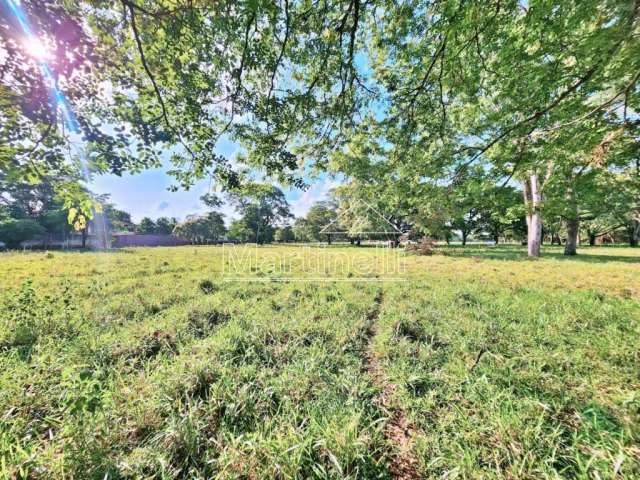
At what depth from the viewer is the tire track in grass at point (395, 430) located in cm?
168

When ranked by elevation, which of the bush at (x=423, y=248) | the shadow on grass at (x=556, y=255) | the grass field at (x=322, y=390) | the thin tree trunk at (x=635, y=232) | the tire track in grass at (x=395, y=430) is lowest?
the tire track in grass at (x=395, y=430)

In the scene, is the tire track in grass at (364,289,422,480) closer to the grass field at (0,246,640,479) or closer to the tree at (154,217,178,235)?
the grass field at (0,246,640,479)

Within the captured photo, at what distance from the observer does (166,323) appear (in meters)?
3.93

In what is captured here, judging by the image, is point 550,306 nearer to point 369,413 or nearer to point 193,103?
point 369,413

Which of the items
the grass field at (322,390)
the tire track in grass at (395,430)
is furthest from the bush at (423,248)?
the tire track in grass at (395,430)

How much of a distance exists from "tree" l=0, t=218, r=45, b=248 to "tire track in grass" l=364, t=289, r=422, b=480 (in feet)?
141

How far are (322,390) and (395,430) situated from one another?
0.75m

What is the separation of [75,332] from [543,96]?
8546mm

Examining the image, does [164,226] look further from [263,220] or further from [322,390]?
[322,390]

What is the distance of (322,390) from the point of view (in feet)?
7.75

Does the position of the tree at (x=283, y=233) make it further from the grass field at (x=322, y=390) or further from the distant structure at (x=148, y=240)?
the grass field at (x=322, y=390)

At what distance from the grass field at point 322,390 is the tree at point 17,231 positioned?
37.6 m

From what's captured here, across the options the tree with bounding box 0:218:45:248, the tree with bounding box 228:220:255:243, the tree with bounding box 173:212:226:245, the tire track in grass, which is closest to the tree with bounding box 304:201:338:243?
the tree with bounding box 228:220:255:243

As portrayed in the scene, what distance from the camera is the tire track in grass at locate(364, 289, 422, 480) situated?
1.68m
